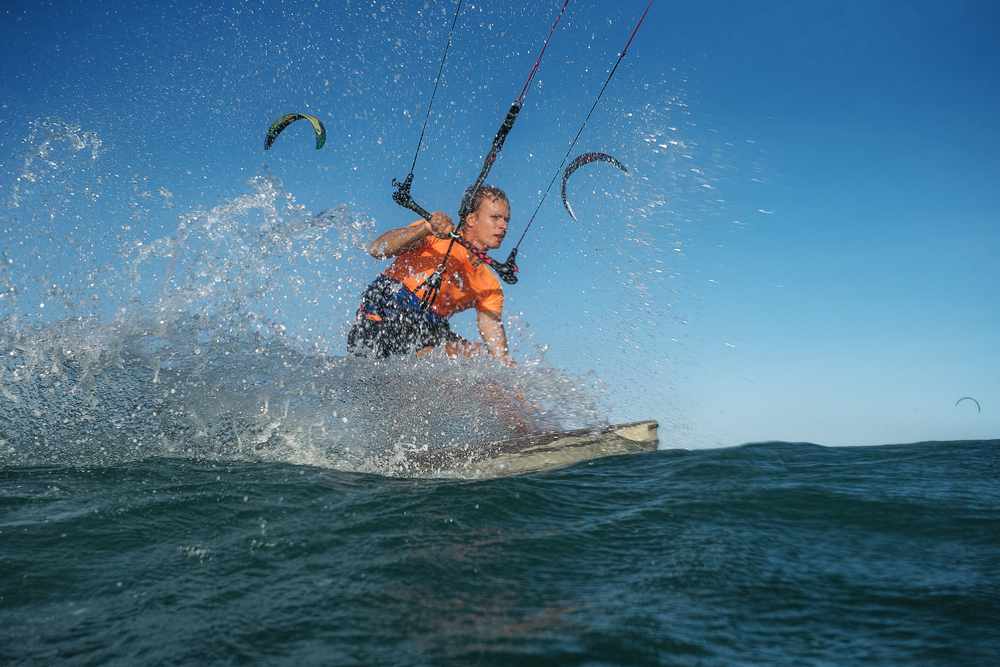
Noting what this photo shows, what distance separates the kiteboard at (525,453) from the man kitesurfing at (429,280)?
1.17 m

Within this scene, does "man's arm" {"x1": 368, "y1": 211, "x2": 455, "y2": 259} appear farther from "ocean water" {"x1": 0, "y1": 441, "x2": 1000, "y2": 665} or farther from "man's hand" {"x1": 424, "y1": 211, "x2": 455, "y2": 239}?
"ocean water" {"x1": 0, "y1": 441, "x2": 1000, "y2": 665}

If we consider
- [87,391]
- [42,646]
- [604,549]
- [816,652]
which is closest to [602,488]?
[604,549]

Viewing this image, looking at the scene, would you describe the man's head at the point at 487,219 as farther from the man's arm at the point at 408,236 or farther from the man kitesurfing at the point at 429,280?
the man's arm at the point at 408,236

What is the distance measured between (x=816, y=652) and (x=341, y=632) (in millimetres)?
1417

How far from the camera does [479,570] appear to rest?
2.18 m

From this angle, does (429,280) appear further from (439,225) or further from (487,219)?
(487,219)

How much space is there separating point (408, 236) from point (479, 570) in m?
3.31

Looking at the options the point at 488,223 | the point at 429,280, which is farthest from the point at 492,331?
the point at 488,223

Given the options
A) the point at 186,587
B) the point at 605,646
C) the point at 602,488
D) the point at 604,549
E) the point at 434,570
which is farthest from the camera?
the point at 602,488

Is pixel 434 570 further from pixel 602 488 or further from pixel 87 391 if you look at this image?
pixel 87 391

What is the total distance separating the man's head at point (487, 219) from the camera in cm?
531

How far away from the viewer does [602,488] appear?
11.8 ft

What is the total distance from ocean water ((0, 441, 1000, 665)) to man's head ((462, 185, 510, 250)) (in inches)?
100

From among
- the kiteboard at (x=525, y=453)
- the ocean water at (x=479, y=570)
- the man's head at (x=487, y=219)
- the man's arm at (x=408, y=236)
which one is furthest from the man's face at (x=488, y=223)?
the ocean water at (x=479, y=570)
